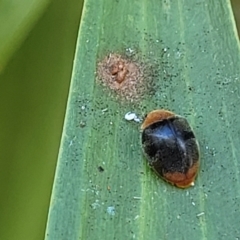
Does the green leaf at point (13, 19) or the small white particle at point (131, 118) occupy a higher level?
the green leaf at point (13, 19)

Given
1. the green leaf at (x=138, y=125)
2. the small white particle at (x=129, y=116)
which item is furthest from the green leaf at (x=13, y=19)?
the small white particle at (x=129, y=116)

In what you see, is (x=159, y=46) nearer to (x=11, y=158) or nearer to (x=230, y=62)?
(x=230, y=62)

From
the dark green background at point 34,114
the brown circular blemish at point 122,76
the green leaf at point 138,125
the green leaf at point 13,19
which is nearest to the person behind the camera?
the green leaf at point 138,125

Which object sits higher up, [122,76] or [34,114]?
[122,76]

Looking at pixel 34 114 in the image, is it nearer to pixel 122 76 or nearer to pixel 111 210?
pixel 122 76

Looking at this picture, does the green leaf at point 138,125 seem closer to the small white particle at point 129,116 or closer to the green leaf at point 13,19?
the small white particle at point 129,116

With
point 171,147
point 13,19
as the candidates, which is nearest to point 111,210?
point 171,147

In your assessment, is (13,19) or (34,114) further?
(34,114)

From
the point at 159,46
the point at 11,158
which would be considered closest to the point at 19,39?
the point at 11,158
